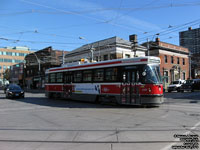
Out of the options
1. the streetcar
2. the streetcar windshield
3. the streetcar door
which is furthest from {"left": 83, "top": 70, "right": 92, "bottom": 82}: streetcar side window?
the streetcar windshield

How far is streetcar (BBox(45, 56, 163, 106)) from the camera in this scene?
39.0 feet

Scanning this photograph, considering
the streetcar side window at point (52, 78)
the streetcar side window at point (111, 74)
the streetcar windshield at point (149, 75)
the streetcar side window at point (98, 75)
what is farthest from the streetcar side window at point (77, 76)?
the streetcar windshield at point (149, 75)

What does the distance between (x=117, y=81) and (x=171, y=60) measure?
1349 inches

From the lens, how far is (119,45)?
117 ft

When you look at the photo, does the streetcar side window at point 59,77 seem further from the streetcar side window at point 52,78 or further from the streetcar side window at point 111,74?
the streetcar side window at point 111,74

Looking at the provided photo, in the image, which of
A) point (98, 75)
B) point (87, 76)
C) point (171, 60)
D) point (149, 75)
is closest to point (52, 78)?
point (87, 76)

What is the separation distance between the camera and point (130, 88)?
40.7 ft

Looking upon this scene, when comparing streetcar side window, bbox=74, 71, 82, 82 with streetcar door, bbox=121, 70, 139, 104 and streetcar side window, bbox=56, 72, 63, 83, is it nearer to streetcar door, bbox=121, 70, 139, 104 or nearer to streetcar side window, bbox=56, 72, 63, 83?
streetcar side window, bbox=56, 72, 63, 83

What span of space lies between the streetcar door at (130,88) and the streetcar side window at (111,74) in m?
0.85

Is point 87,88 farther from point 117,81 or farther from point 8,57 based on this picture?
point 8,57

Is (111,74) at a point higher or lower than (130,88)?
higher

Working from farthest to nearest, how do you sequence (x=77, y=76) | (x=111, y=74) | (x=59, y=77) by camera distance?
(x=59, y=77) < (x=77, y=76) < (x=111, y=74)

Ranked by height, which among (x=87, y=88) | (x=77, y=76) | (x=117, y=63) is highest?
(x=117, y=63)

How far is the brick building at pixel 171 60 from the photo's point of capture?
40.8 m
